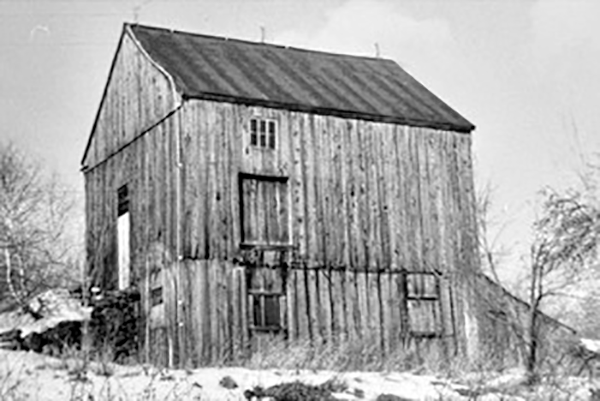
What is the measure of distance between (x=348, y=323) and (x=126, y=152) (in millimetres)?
8366

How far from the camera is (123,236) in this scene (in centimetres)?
3416

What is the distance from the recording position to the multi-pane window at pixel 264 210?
31339 mm

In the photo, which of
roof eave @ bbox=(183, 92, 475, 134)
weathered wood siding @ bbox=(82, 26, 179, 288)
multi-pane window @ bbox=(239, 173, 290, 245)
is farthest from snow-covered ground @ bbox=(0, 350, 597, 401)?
roof eave @ bbox=(183, 92, 475, 134)

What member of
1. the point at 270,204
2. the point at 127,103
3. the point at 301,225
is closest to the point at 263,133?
the point at 270,204

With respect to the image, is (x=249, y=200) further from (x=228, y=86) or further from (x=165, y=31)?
(x=165, y=31)

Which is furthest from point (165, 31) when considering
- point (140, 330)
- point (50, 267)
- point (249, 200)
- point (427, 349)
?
point (50, 267)

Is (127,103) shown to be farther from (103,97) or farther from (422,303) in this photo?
(422,303)

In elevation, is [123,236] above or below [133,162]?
below

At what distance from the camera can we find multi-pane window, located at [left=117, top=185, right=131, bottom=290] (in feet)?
111

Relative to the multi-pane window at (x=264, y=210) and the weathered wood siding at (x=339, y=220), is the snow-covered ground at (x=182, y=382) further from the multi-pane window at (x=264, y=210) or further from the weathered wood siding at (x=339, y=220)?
the multi-pane window at (x=264, y=210)

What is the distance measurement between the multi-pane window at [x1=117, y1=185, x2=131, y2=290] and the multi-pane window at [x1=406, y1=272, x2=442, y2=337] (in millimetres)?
8124

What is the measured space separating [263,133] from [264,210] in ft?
7.12

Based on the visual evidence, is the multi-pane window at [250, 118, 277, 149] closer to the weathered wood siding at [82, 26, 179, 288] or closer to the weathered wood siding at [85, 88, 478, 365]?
the weathered wood siding at [85, 88, 478, 365]

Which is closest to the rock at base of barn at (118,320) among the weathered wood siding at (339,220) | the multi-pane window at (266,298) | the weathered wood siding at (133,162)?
the weathered wood siding at (133,162)
